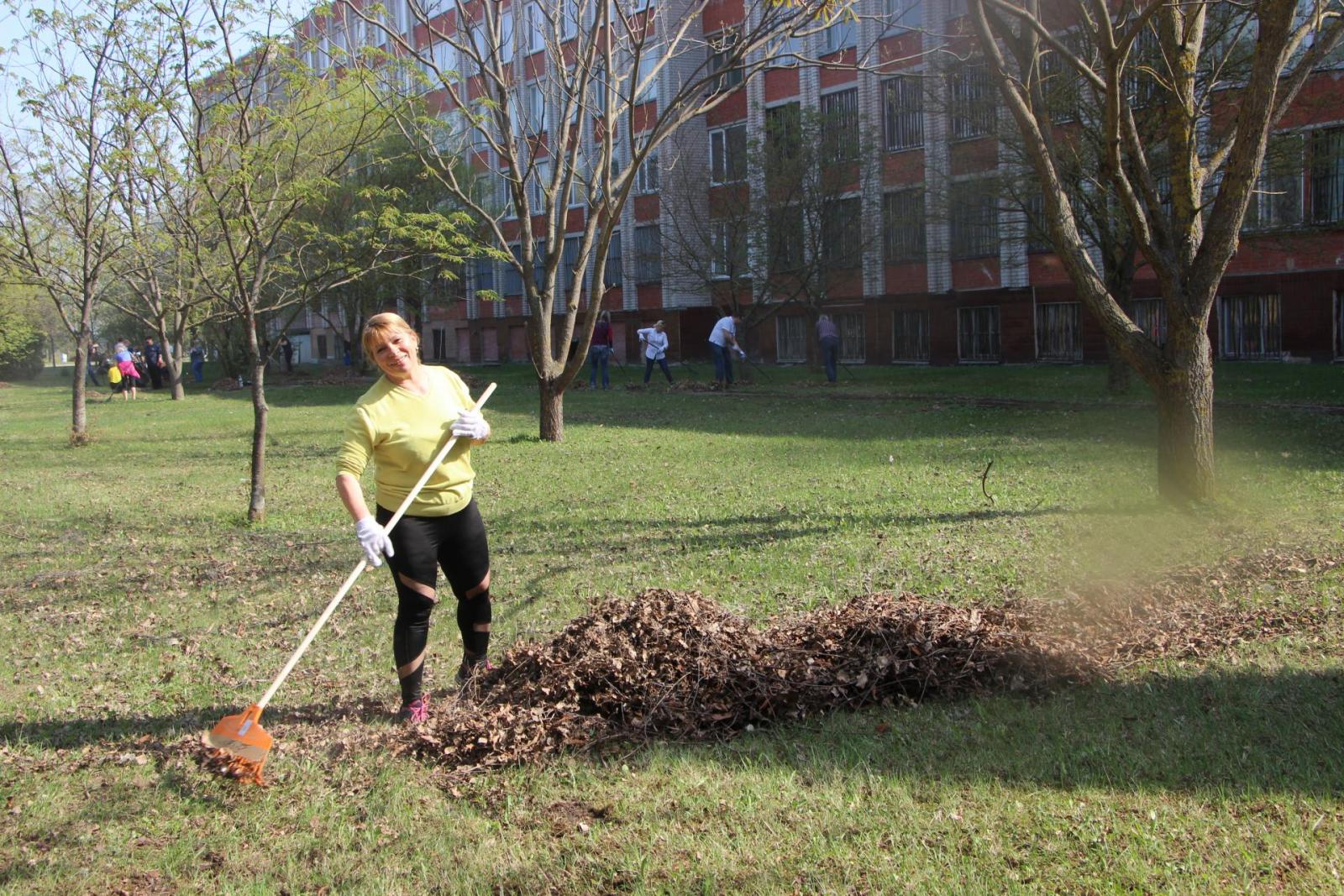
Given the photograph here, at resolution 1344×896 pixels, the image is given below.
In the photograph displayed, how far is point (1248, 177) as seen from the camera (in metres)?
7.77

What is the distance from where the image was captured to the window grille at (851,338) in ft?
112

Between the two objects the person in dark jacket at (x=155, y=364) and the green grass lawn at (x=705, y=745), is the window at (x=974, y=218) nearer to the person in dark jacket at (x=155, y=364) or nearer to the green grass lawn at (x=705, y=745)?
the green grass lawn at (x=705, y=745)

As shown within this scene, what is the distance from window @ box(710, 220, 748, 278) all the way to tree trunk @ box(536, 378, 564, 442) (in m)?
11.8

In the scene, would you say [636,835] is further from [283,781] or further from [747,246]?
[747,246]

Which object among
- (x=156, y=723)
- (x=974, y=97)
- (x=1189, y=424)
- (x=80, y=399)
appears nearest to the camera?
(x=156, y=723)

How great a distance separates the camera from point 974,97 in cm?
2052

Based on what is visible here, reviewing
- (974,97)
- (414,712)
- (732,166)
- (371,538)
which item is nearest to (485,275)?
(732,166)

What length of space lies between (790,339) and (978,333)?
699 centimetres

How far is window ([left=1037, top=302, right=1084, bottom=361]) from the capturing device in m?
28.9

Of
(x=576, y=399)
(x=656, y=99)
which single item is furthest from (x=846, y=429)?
(x=656, y=99)

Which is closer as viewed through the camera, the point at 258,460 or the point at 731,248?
the point at 258,460

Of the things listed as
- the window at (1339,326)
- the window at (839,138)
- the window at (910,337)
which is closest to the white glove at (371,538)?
the window at (839,138)

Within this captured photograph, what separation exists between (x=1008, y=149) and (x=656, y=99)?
20.5m

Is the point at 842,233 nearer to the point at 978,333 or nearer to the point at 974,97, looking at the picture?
the point at 974,97
